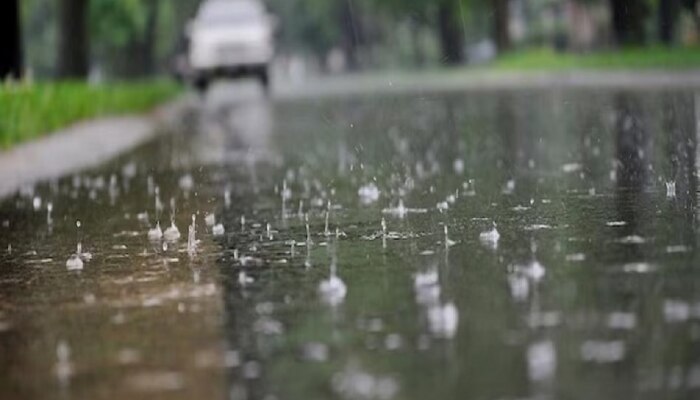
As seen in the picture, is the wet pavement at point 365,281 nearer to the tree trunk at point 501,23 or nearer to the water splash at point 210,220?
the water splash at point 210,220

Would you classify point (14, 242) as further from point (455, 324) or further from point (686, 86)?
point (686, 86)

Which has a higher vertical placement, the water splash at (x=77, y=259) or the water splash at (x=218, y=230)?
the water splash at (x=218, y=230)

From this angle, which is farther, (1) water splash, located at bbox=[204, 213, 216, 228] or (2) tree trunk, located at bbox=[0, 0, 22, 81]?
(2) tree trunk, located at bbox=[0, 0, 22, 81]

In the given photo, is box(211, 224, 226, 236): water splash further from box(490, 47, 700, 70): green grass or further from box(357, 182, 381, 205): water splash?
box(490, 47, 700, 70): green grass

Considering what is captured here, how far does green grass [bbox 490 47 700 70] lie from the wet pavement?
26.7 meters

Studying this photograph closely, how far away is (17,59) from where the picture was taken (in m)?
30.1

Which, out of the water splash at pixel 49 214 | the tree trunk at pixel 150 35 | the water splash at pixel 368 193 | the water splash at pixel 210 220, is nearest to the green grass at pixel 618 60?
the tree trunk at pixel 150 35

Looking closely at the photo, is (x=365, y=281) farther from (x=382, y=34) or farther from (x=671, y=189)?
(x=382, y=34)

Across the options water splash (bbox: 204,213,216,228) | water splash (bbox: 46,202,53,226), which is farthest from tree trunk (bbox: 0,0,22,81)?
water splash (bbox: 204,213,216,228)

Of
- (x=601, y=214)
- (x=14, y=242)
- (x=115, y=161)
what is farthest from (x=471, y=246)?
(x=115, y=161)

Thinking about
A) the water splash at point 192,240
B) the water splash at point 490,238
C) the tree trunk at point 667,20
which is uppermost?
the tree trunk at point 667,20

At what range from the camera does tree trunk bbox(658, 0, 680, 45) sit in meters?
47.6

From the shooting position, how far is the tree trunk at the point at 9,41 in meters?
29.7

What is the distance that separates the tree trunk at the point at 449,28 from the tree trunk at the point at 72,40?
40.9 m
